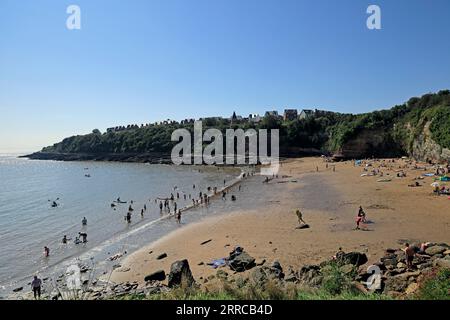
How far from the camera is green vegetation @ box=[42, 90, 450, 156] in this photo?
6216cm

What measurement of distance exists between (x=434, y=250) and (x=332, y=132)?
85.5 meters

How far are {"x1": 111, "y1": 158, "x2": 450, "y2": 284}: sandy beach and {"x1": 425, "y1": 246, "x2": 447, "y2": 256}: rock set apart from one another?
6.37 ft

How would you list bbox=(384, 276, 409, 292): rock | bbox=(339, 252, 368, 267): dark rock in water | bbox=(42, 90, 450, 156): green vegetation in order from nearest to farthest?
bbox=(384, 276, 409, 292): rock, bbox=(339, 252, 368, 267): dark rock in water, bbox=(42, 90, 450, 156): green vegetation

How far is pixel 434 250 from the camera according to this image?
45.8 ft

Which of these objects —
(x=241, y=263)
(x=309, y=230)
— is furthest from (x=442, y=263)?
(x=309, y=230)

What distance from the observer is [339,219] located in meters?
24.3

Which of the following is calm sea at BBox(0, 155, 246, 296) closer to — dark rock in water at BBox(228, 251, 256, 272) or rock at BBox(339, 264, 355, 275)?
dark rock in water at BBox(228, 251, 256, 272)

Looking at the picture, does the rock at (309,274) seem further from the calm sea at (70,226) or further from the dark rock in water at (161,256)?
the calm sea at (70,226)

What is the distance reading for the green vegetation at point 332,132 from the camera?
6216cm

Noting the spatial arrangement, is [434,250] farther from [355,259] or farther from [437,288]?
[437,288]

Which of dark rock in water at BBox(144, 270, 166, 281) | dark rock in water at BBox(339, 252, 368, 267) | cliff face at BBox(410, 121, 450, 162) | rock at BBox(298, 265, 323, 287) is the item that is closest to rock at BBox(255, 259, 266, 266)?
rock at BBox(298, 265, 323, 287)

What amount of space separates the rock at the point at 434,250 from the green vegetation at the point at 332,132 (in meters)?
42.8

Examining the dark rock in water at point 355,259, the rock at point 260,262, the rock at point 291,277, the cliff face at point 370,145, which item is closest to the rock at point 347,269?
the dark rock in water at point 355,259
